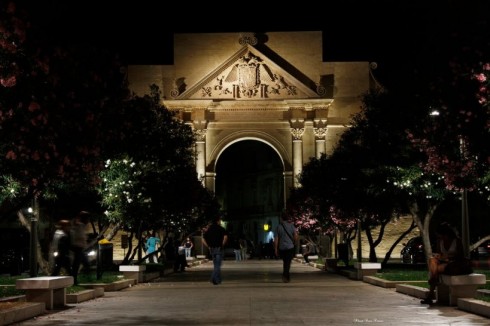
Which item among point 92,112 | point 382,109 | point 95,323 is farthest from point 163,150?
point 95,323

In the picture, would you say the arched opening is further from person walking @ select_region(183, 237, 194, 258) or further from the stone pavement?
the stone pavement

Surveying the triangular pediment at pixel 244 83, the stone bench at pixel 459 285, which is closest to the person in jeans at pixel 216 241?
the stone bench at pixel 459 285

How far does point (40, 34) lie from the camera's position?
49.4ft

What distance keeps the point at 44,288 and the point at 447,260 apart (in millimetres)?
7192

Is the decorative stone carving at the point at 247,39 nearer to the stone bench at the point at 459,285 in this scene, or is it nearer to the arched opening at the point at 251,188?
the arched opening at the point at 251,188

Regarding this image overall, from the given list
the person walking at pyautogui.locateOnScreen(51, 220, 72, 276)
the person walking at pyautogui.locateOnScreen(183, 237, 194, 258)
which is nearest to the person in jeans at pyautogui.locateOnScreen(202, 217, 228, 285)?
the person walking at pyautogui.locateOnScreen(51, 220, 72, 276)

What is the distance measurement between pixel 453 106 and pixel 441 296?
352cm

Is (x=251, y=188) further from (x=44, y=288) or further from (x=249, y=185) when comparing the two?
(x=44, y=288)

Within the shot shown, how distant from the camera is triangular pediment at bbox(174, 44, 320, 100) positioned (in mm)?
72562

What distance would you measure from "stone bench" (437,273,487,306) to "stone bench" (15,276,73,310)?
6.84 m

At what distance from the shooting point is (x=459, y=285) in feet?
53.5

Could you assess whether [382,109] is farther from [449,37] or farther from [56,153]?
[56,153]

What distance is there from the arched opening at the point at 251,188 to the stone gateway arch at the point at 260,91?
13.7 m

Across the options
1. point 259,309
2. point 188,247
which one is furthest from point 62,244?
point 188,247
